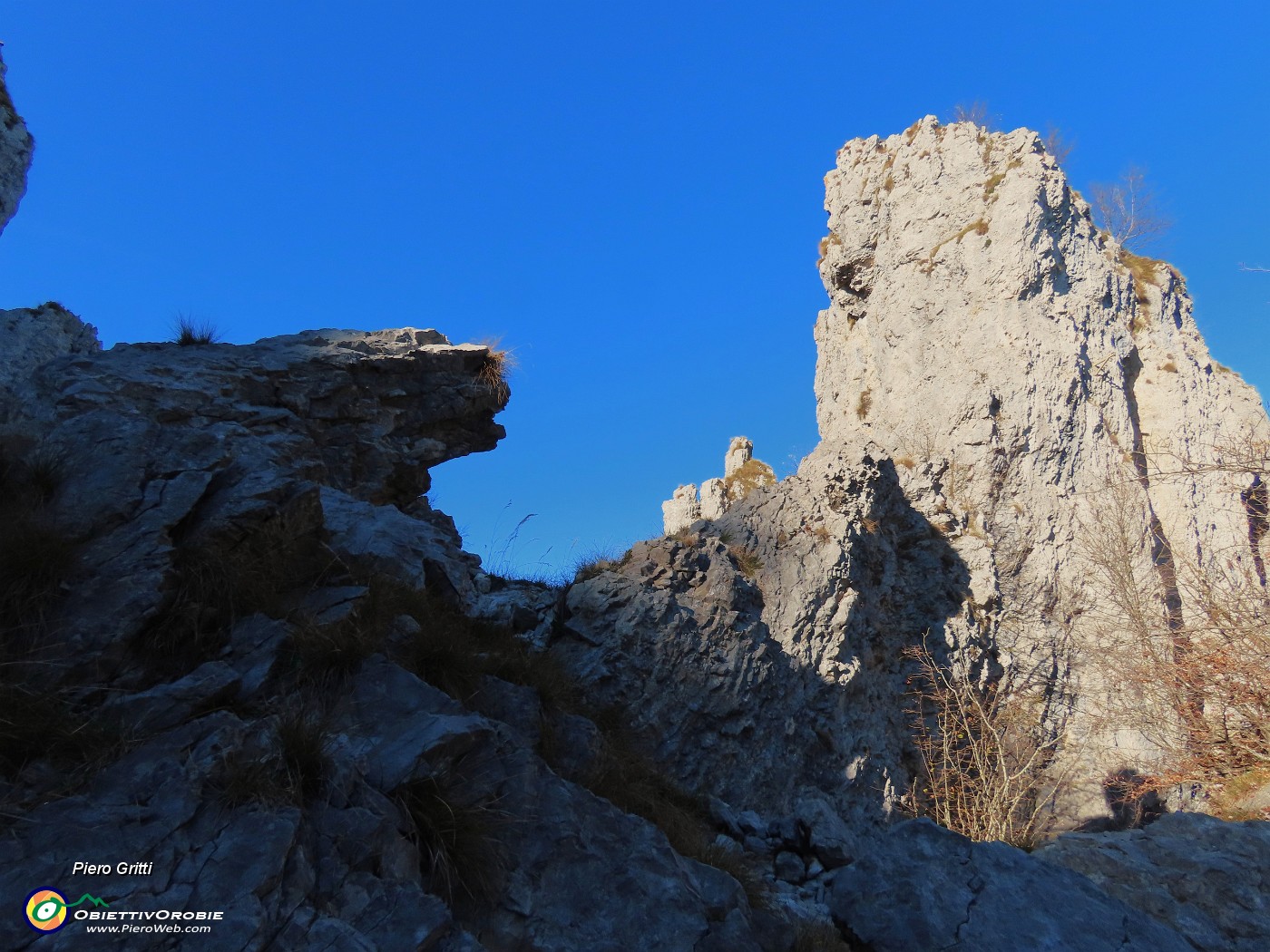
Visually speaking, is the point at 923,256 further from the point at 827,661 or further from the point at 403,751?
the point at 403,751

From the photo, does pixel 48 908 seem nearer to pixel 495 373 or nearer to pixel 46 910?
pixel 46 910

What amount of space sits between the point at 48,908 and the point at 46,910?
0.01 metres

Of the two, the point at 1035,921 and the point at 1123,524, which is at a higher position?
the point at 1123,524

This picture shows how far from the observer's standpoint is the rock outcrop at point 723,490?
22.0m

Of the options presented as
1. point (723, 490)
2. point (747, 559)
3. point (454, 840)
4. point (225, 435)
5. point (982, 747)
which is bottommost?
point (454, 840)

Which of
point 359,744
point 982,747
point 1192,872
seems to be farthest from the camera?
point 982,747

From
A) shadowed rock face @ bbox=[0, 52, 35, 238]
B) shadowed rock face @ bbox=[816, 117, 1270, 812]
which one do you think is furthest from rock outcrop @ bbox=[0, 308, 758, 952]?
shadowed rock face @ bbox=[816, 117, 1270, 812]

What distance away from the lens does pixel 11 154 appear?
15.2 metres

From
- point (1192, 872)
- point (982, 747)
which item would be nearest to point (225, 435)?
point (1192, 872)

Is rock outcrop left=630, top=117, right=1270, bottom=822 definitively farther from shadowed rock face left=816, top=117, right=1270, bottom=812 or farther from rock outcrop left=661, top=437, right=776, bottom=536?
rock outcrop left=661, top=437, right=776, bottom=536

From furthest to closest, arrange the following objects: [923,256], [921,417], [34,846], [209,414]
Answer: [923,256], [921,417], [209,414], [34,846]

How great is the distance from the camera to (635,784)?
616 cm

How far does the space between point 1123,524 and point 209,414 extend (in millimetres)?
19411

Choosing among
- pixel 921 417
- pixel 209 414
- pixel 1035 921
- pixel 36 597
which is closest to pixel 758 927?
pixel 1035 921
